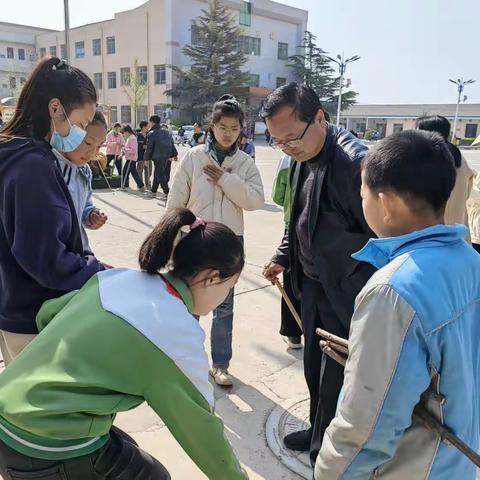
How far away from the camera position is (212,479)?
123 centimetres

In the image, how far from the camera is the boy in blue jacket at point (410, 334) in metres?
1.11

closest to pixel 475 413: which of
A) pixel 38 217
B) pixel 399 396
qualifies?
pixel 399 396

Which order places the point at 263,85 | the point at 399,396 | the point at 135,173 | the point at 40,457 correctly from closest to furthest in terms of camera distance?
1. the point at 399,396
2. the point at 40,457
3. the point at 135,173
4. the point at 263,85

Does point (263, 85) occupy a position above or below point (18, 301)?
above

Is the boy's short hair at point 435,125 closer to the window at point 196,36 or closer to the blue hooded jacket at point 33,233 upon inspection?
the blue hooded jacket at point 33,233

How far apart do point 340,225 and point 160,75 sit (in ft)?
143

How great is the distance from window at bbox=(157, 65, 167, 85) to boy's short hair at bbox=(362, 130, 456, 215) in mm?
43340

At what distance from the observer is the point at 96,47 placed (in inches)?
1821

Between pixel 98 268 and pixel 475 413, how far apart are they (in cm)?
125

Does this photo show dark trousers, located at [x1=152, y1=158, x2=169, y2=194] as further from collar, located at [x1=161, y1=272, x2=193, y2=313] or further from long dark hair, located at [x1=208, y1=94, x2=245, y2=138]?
collar, located at [x1=161, y1=272, x2=193, y2=313]

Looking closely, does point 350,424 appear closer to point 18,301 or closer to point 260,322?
point 18,301

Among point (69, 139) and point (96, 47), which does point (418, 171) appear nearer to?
point (69, 139)

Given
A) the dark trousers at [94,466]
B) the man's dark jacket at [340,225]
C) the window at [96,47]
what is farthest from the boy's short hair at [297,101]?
the window at [96,47]

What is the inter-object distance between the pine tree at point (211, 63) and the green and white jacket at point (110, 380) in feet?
130
